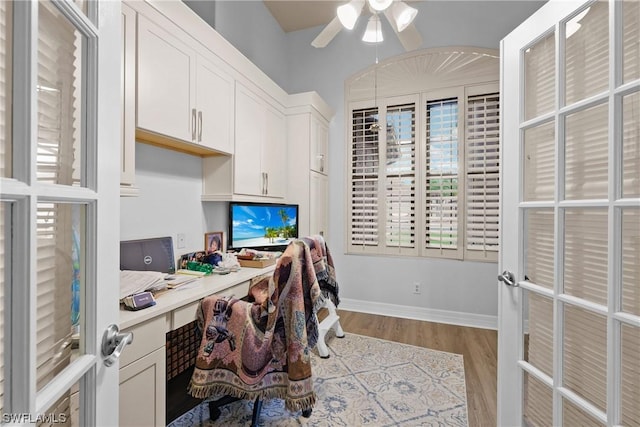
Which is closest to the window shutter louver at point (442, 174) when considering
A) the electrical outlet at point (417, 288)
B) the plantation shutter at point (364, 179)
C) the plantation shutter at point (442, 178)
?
the plantation shutter at point (442, 178)

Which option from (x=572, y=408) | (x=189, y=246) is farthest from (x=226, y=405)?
(x=572, y=408)

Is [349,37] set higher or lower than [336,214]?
higher

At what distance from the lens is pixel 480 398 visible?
1.91 meters

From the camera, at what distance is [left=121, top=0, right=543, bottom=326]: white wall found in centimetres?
228

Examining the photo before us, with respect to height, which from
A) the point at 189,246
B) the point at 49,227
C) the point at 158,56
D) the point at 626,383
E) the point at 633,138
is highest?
the point at 158,56

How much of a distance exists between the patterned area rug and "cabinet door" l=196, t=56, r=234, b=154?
168 centimetres

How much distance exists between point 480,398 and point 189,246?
7.20ft

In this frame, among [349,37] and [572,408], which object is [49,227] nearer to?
[572,408]

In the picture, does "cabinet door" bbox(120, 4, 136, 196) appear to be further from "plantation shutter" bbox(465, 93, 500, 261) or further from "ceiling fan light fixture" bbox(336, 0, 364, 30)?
"plantation shutter" bbox(465, 93, 500, 261)

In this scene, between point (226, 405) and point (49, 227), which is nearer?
point (49, 227)

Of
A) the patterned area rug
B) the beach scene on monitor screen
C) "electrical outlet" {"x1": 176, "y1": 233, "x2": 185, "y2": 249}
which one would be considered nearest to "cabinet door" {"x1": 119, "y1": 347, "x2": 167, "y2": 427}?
the patterned area rug

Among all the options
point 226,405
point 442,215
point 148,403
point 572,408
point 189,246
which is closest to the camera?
point 572,408

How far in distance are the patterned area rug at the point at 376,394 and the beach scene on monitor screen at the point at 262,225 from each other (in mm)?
1098

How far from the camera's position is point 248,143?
8.21 ft
